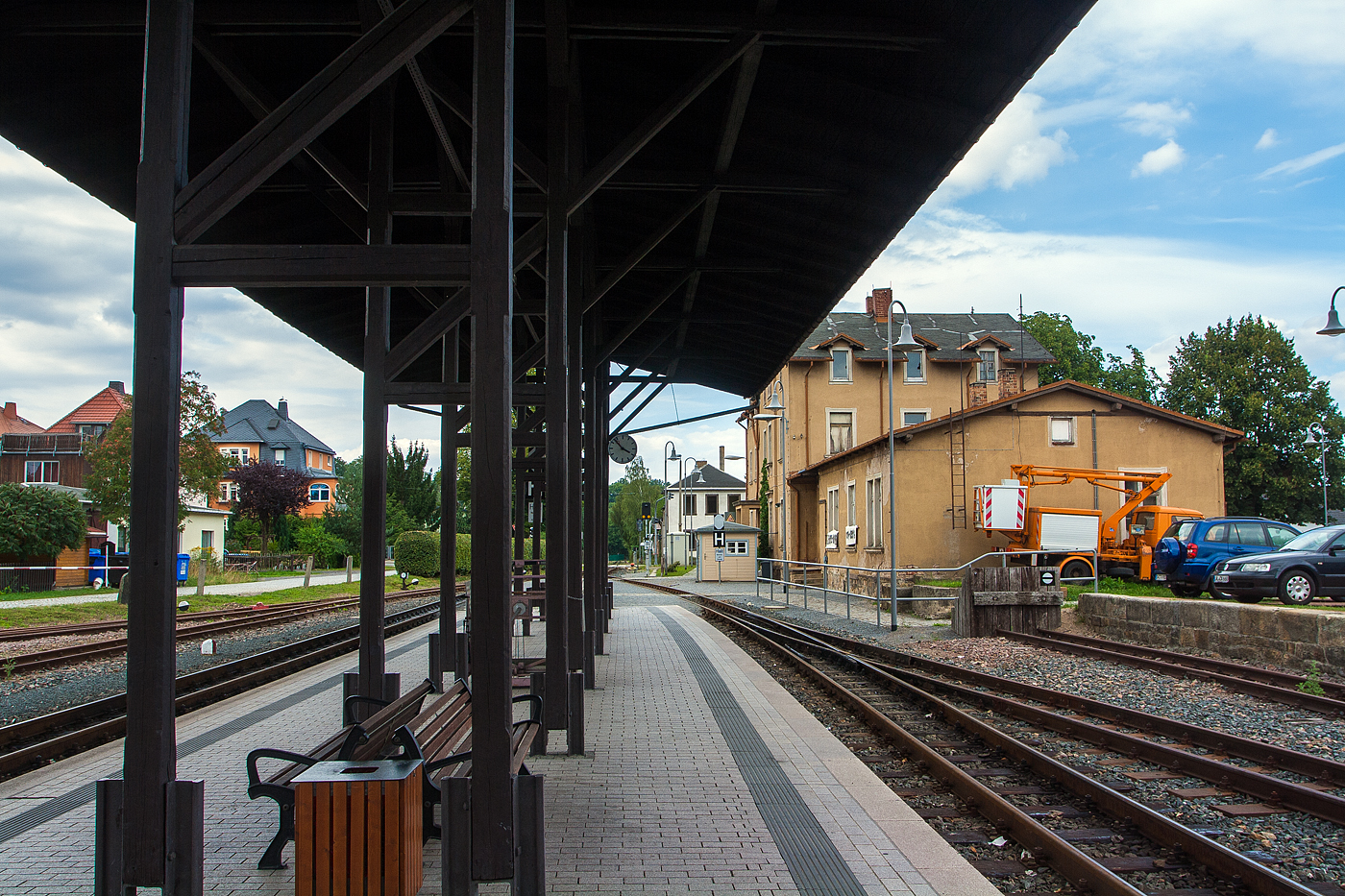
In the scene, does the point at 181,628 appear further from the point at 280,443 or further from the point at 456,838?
the point at 280,443

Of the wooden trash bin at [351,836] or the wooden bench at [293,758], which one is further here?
the wooden bench at [293,758]

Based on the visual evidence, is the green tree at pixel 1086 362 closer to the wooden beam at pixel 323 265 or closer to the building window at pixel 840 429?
the building window at pixel 840 429

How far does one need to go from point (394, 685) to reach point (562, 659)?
135 centimetres

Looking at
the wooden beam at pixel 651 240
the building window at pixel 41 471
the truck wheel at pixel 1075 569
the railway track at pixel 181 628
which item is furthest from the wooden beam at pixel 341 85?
the building window at pixel 41 471

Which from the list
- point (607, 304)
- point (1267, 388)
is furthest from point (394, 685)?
point (1267, 388)

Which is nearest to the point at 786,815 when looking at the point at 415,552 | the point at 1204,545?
the point at 1204,545

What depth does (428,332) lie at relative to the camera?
566 centimetres

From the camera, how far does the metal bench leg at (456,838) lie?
3.79 m

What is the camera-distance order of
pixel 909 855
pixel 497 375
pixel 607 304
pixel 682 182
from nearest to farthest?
pixel 497 375
pixel 909 855
pixel 682 182
pixel 607 304

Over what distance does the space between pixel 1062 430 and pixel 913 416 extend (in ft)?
43.7

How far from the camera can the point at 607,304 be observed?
15.1 m

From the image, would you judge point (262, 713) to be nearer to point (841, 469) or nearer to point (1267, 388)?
point (841, 469)

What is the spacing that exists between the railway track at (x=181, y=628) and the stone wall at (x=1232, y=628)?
1257 cm

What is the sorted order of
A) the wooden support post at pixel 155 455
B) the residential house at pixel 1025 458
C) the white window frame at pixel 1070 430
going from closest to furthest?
the wooden support post at pixel 155 455, the residential house at pixel 1025 458, the white window frame at pixel 1070 430
